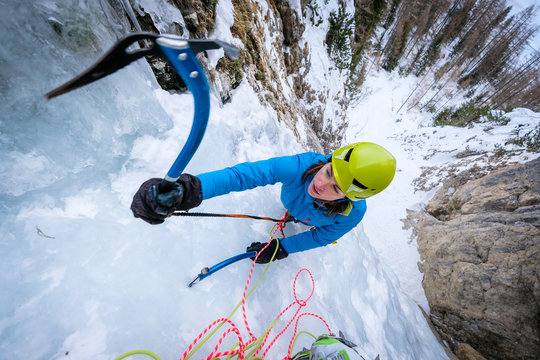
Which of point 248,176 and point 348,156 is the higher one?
point 348,156

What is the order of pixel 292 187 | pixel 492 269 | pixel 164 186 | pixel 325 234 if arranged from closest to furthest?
pixel 164 186
pixel 292 187
pixel 325 234
pixel 492 269

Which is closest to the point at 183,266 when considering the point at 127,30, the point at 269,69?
the point at 127,30

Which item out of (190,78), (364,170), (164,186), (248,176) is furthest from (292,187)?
(190,78)

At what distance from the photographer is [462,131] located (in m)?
14.7

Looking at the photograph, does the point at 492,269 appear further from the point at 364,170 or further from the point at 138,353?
the point at 138,353

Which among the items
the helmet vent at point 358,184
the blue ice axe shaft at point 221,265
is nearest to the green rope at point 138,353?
the blue ice axe shaft at point 221,265

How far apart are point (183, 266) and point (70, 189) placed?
3.18 ft

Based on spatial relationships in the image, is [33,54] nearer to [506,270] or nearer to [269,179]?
[269,179]

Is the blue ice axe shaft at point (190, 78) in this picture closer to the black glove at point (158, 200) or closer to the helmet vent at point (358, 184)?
the black glove at point (158, 200)

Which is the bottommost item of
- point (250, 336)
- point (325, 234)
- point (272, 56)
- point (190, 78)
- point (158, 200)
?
point (250, 336)

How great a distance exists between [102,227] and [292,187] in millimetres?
1549

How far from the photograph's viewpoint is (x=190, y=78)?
83 cm

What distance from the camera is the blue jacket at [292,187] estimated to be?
5.08 feet

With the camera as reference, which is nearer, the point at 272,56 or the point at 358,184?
the point at 358,184
